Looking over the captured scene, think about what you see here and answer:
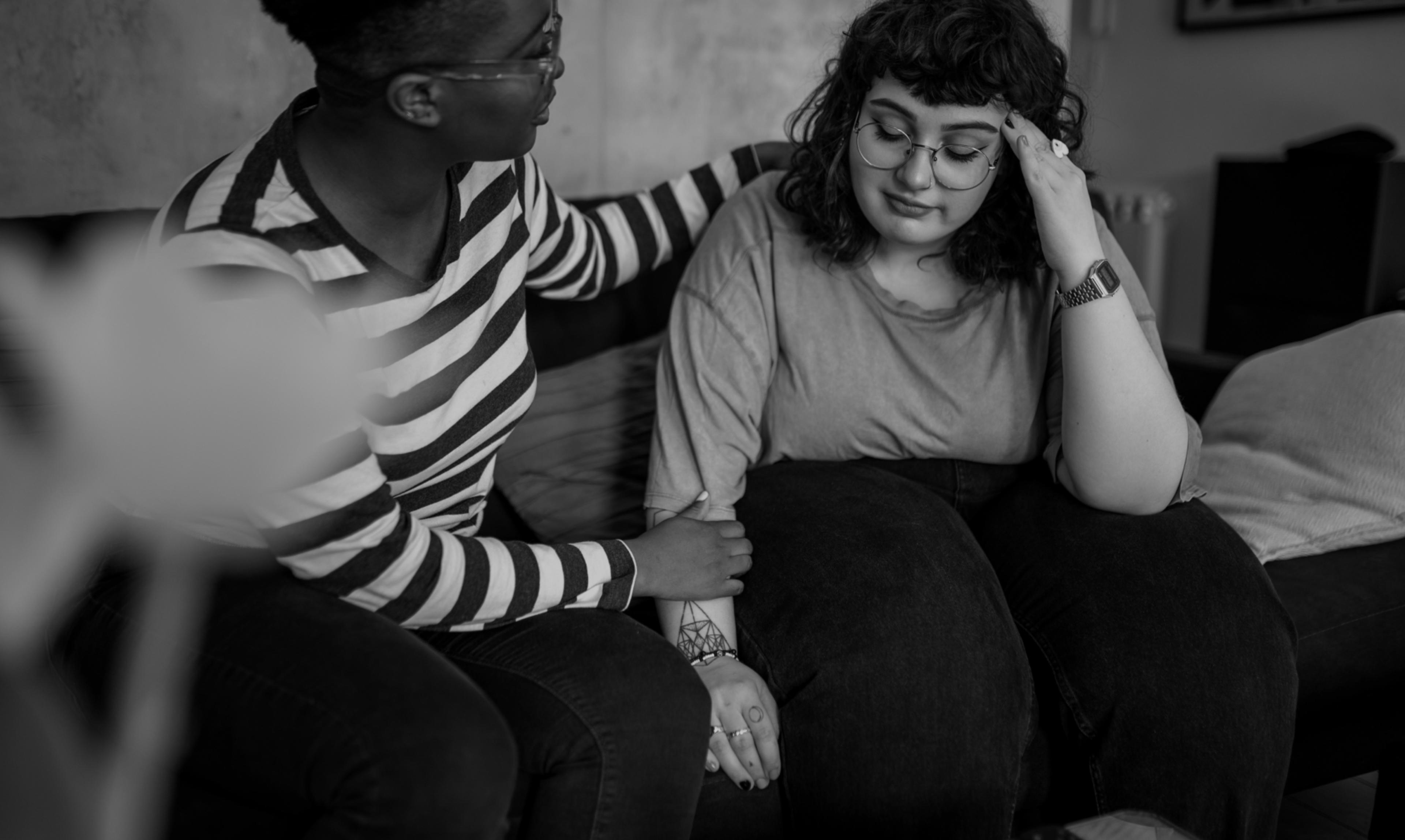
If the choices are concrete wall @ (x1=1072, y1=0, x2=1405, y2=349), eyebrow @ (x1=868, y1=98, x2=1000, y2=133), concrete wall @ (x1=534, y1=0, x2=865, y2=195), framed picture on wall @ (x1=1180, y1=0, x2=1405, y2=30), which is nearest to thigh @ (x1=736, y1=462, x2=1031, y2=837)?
eyebrow @ (x1=868, y1=98, x2=1000, y2=133)

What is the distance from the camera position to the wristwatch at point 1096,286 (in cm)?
134

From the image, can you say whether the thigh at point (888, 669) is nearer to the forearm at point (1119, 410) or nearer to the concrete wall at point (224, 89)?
the forearm at point (1119, 410)

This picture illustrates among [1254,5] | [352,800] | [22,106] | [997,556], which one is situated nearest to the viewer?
[352,800]

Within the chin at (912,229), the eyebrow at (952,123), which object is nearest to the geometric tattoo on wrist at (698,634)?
the chin at (912,229)

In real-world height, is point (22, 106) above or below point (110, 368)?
above

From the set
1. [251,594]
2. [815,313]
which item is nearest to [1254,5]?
[815,313]

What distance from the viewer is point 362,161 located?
1089 millimetres

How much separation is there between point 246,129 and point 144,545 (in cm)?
94

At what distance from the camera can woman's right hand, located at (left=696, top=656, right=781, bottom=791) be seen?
1240 millimetres

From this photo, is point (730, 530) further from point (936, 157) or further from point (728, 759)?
point (936, 157)

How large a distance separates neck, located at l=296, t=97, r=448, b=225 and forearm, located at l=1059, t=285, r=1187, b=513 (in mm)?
728

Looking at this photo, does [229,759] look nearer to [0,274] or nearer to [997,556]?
[0,274]

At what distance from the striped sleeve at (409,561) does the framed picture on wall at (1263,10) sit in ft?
12.6

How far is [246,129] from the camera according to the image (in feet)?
6.10
